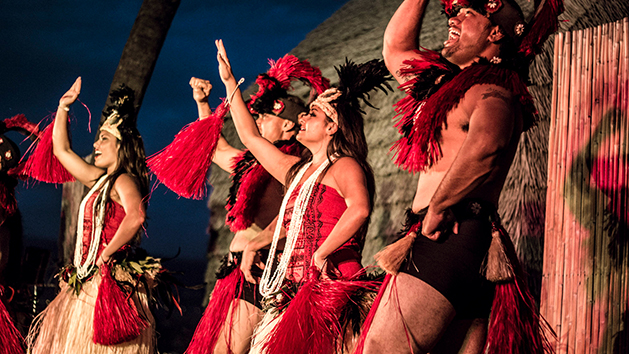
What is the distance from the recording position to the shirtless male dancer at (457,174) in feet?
5.71

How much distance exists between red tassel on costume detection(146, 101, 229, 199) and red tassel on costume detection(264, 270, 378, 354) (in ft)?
3.30

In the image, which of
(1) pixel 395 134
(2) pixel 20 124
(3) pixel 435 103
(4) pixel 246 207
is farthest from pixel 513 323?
(2) pixel 20 124

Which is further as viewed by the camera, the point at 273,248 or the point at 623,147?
the point at 623,147

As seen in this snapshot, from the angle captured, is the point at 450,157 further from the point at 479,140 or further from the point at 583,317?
the point at 583,317

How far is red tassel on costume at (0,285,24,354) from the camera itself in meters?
3.81

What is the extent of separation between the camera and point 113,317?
3416 millimetres

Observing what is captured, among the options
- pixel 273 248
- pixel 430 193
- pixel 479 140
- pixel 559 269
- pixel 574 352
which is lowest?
pixel 574 352

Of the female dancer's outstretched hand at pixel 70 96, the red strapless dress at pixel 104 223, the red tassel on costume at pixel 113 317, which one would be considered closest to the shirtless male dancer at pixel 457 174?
Answer: the red tassel on costume at pixel 113 317

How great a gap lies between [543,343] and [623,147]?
168 cm

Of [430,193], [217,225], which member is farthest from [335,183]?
[217,225]

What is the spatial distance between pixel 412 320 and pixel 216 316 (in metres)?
1.56

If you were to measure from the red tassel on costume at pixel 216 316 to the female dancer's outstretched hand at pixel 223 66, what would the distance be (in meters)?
0.96

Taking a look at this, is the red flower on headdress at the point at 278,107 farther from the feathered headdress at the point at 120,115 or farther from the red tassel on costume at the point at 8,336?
the red tassel on costume at the point at 8,336

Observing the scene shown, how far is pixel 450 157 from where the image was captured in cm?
187
